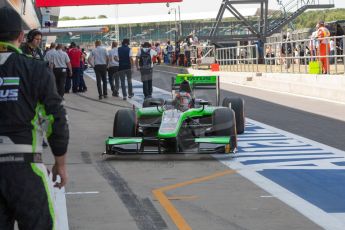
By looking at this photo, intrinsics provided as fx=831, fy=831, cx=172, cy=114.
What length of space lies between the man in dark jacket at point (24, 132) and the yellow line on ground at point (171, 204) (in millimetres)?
2599

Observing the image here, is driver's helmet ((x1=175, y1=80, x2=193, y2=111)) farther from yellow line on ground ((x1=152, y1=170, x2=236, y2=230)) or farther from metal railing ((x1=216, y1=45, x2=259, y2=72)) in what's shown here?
metal railing ((x1=216, y1=45, x2=259, y2=72))

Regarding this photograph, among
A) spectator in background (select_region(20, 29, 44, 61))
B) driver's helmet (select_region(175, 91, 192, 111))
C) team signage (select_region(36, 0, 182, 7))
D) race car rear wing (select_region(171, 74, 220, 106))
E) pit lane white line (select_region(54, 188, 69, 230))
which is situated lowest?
pit lane white line (select_region(54, 188, 69, 230))

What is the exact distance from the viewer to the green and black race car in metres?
10.7

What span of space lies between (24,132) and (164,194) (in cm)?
411

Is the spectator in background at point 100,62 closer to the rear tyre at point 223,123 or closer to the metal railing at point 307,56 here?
the metal railing at point 307,56

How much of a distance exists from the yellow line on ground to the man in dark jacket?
2.60m

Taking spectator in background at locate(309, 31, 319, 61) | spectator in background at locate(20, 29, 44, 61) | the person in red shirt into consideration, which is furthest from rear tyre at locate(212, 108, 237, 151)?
the person in red shirt

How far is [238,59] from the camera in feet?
119

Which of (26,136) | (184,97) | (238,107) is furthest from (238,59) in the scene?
(26,136)

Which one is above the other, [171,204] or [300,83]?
[300,83]

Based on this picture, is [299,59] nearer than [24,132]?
No

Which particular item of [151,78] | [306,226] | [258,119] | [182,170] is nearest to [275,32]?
[258,119]

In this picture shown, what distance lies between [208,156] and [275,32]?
1545 inches

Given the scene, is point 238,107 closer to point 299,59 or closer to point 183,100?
point 183,100
